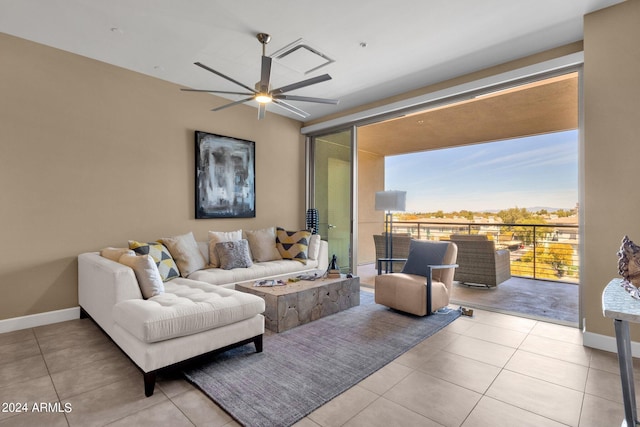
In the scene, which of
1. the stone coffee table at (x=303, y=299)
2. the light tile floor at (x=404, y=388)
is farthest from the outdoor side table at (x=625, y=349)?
the stone coffee table at (x=303, y=299)

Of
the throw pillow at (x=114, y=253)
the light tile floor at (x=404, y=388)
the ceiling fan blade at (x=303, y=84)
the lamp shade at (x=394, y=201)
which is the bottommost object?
the light tile floor at (x=404, y=388)

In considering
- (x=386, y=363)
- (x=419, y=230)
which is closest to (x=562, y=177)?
(x=419, y=230)

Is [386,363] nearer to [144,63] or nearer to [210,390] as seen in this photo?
[210,390]

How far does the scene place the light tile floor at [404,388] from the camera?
1.82 metres

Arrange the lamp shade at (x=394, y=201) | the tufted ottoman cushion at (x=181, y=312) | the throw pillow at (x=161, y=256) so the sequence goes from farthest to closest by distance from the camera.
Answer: the lamp shade at (x=394, y=201), the throw pillow at (x=161, y=256), the tufted ottoman cushion at (x=181, y=312)

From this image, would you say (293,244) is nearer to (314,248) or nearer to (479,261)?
(314,248)

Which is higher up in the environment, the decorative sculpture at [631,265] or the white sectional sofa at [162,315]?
the decorative sculpture at [631,265]

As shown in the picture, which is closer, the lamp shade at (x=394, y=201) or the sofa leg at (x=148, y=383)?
the sofa leg at (x=148, y=383)

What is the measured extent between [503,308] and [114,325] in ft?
13.6

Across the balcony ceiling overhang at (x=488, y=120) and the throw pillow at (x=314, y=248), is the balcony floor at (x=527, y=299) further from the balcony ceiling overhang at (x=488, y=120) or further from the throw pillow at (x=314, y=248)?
the balcony ceiling overhang at (x=488, y=120)

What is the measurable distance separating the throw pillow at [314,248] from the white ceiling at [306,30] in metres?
2.49

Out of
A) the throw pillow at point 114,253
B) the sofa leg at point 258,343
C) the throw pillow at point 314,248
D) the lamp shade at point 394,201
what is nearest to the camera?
the sofa leg at point 258,343

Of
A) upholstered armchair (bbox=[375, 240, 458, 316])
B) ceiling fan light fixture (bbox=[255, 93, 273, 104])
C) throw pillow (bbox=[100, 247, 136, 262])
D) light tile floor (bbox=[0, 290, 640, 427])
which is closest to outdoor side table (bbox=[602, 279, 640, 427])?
light tile floor (bbox=[0, 290, 640, 427])

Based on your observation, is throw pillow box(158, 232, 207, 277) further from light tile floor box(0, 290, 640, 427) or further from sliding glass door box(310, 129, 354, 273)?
sliding glass door box(310, 129, 354, 273)
